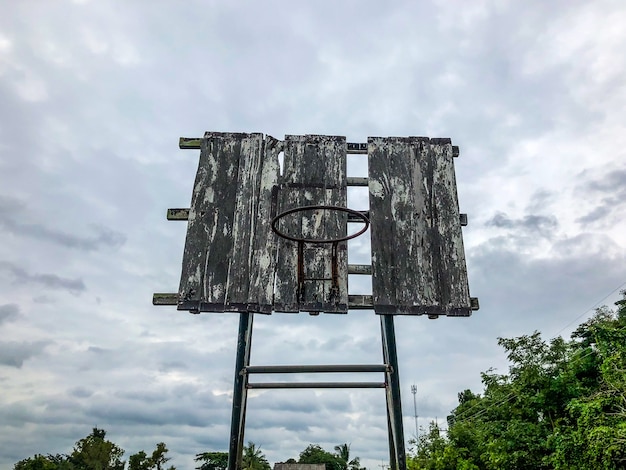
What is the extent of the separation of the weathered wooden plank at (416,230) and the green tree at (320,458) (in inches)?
1776

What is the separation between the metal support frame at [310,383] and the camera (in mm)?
5066

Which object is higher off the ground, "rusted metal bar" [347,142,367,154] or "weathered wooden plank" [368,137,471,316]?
"rusted metal bar" [347,142,367,154]

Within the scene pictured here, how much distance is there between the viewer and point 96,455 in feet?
116

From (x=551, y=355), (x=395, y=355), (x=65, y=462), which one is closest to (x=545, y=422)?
(x=551, y=355)

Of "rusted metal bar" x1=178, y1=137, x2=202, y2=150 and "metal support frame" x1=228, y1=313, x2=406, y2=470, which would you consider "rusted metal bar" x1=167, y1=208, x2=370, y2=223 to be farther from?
"metal support frame" x1=228, y1=313, x2=406, y2=470

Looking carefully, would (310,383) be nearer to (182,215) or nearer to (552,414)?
(182,215)

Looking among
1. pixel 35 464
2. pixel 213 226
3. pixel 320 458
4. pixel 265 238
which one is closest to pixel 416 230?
pixel 265 238

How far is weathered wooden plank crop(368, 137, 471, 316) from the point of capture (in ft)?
14.8

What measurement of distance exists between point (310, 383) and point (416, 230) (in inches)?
76.5

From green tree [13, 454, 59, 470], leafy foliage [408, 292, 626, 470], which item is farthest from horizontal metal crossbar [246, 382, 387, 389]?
green tree [13, 454, 59, 470]

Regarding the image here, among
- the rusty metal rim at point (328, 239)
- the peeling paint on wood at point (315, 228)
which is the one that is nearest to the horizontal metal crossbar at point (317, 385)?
the peeling paint on wood at point (315, 228)

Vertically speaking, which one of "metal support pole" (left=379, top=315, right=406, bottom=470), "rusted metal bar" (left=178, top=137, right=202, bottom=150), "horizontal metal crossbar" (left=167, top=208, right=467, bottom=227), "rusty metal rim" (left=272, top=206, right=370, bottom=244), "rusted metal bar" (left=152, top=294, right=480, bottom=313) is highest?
"rusted metal bar" (left=178, top=137, right=202, bottom=150)

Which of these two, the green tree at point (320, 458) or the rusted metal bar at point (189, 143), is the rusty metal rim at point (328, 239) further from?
the green tree at point (320, 458)

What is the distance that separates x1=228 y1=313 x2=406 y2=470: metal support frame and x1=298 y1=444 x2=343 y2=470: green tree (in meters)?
43.9
